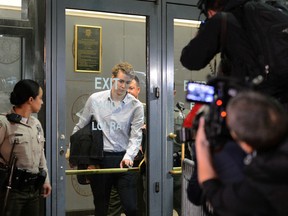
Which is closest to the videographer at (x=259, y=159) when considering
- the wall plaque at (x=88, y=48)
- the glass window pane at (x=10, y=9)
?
the wall plaque at (x=88, y=48)

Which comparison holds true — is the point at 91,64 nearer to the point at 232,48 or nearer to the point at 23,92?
the point at 23,92

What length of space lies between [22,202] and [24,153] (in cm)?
36

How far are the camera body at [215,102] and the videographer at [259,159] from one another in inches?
3.8

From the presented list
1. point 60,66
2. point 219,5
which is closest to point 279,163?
point 219,5

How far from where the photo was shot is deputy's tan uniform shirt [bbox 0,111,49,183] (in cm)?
321

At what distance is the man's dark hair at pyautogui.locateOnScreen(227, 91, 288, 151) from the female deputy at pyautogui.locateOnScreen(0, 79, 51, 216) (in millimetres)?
2110

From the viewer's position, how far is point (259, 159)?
4.91 feet

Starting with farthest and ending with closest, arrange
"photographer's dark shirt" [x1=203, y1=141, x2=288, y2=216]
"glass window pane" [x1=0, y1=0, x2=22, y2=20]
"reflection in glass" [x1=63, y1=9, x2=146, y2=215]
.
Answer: "reflection in glass" [x1=63, y1=9, x2=146, y2=215]
"glass window pane" [x1=0, y1=0, x2=22, y2=20]
"photographer's dark shirt" [x1=203, y1=141, x2=288, y2=216]

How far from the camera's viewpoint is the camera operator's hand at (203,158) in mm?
1616

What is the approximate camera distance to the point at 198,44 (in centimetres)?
198

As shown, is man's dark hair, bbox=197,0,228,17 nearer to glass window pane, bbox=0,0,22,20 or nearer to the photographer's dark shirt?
the photographer's dark shirt

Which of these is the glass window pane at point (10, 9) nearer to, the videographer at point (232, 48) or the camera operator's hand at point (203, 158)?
the videographer at point (232, 48)

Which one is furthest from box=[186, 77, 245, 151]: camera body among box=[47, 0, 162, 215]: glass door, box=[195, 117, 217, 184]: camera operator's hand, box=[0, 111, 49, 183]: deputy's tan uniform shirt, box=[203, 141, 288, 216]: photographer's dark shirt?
box=[47, 0, 162, 215]: glass door

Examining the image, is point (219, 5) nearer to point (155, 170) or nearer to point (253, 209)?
point (253, 209)
